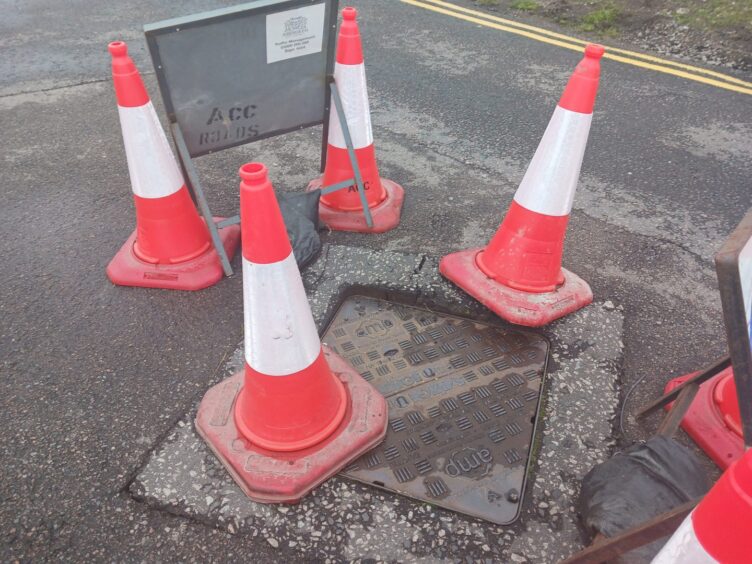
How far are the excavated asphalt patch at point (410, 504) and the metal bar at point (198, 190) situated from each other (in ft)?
2.20

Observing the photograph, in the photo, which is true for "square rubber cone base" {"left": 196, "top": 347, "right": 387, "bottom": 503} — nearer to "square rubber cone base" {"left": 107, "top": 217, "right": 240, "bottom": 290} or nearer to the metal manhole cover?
the metal manhole cover

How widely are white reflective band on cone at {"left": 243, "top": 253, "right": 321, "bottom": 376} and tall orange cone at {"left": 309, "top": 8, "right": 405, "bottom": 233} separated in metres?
1.50

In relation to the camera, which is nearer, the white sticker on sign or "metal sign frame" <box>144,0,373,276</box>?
"metal sign frame" <box>144,0,373,276</box>

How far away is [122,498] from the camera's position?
6.87 ft

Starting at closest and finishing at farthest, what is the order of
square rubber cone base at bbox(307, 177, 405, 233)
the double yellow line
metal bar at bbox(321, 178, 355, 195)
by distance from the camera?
1. metal bar at bbox(321, 178, 355, 195)
2. square rubber cone base at bbox(307, 177, 405, 233)
3. the double yellow line

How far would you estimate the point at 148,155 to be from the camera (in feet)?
9.25

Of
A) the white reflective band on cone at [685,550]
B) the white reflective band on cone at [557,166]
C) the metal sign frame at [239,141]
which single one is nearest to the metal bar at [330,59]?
the metal sign frame at [239,141]

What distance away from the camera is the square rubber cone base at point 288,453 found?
207cm

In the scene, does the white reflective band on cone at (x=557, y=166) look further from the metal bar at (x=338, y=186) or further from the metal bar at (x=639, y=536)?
the metal bar at (x=639, y=536)

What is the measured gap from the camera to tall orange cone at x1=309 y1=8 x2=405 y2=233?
322 cm

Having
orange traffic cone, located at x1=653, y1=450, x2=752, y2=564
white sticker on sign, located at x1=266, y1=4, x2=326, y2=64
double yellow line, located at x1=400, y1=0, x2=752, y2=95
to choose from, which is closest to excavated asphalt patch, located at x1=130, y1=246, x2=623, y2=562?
orange traffic cone, located at x1=653, y1=450, x2=752, y2=564

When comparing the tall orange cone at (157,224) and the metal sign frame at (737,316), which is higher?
the metal sign frame at (737,316)

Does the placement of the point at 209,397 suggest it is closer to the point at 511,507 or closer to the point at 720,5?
the point at 511,507

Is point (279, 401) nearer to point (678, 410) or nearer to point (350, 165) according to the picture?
point (678, 410)
